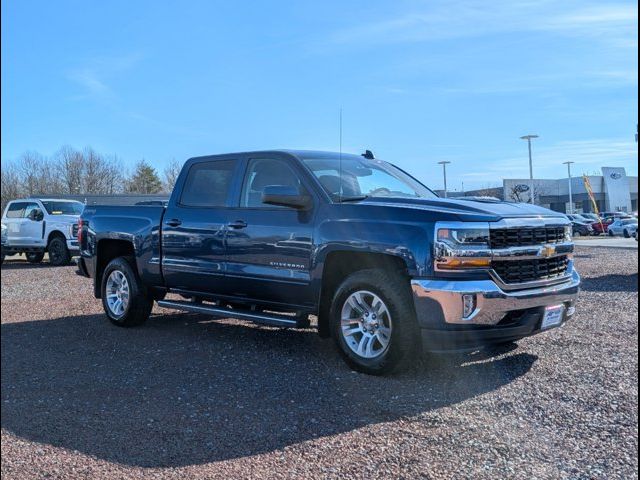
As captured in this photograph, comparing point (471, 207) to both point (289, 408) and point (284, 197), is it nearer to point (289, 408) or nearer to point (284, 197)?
point (284, 197)

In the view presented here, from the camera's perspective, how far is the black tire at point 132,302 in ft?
22.2

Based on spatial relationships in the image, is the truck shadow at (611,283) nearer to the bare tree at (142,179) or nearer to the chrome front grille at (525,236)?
the chrome front grille at (525,236)

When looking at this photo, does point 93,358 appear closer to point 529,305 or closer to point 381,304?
point 381,304

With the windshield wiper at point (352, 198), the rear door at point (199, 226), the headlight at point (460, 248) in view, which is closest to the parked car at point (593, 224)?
the rear door at point (199, 226)

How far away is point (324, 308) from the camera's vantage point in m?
5.32

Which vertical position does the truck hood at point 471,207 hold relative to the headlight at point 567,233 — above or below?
above

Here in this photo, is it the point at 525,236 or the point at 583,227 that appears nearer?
the point at 525,236

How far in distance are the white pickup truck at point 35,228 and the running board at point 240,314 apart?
2023 mm

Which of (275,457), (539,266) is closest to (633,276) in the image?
(539,266)

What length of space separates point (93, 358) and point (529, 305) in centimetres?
345

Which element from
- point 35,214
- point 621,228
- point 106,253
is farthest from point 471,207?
point 621,228

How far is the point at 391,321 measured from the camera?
15.7 feet

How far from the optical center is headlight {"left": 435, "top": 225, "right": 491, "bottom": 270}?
455 cm

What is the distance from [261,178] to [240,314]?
1.31 metres
